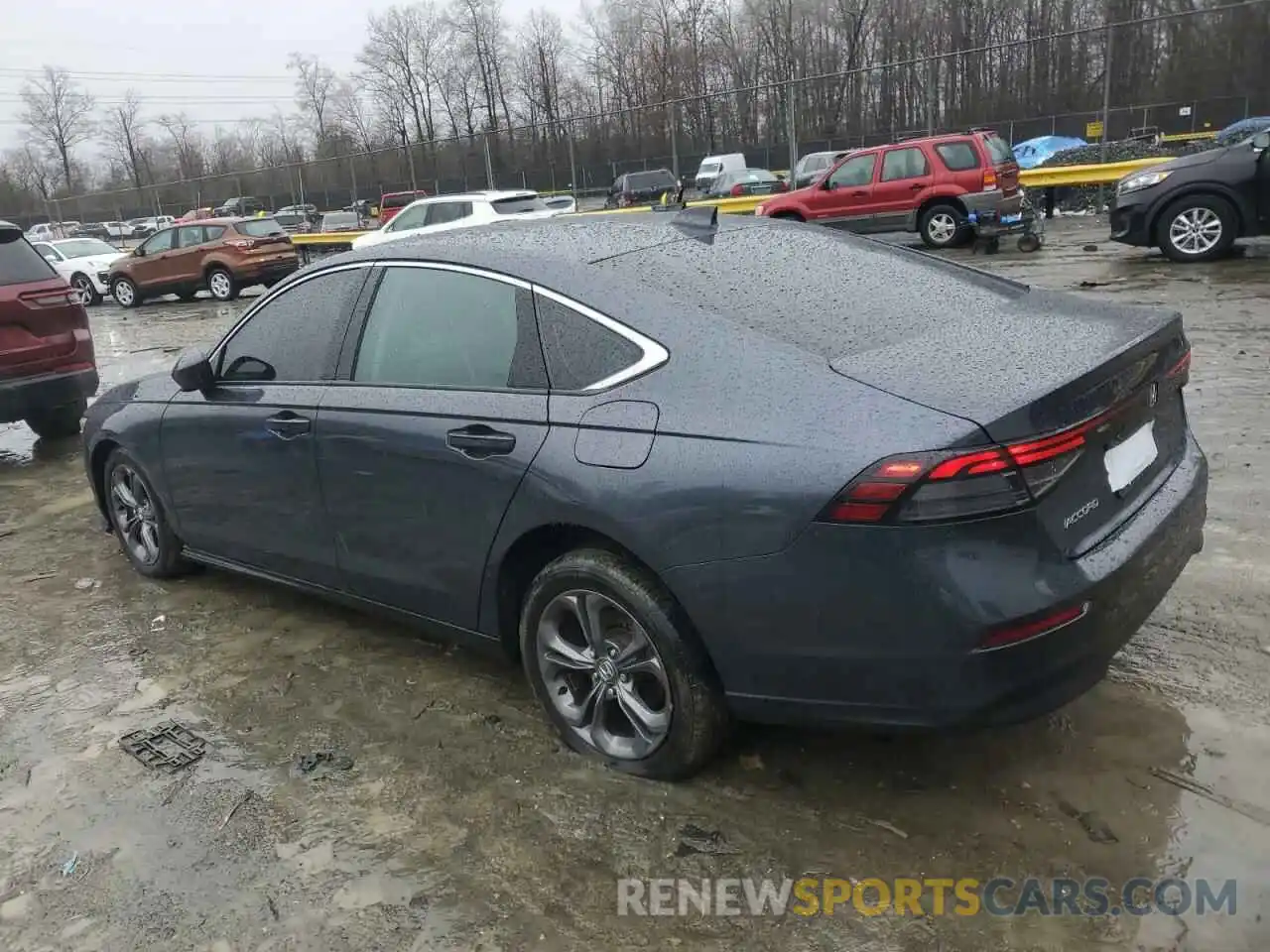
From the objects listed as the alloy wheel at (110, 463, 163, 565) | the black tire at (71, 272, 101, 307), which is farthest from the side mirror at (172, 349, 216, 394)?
the black tire at (71, 272, 101, 307)

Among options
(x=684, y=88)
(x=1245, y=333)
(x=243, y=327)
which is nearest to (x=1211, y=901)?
(x=243, y=327)

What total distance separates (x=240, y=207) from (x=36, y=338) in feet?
108

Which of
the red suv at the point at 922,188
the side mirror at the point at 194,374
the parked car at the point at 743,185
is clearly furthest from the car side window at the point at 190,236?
the side mirror at the point at 194,374

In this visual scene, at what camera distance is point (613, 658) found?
289 cm

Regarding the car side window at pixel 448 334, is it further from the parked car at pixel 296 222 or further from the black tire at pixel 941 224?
the parked car at pixel 296 222

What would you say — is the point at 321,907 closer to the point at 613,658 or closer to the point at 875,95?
the point at 613,658

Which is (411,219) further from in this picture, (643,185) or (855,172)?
(643,185)

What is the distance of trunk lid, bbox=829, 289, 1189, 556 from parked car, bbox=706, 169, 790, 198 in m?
21.6

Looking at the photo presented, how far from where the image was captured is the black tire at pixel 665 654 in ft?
8.72

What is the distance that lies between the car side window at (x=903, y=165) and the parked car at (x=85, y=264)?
53.9 ft

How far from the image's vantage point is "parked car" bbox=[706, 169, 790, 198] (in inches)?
948

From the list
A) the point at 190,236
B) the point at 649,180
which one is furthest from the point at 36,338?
the point at 649,180

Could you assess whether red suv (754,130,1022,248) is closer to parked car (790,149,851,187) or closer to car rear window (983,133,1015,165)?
car rear window (983,133,1015,165)

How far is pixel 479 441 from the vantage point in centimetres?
300
